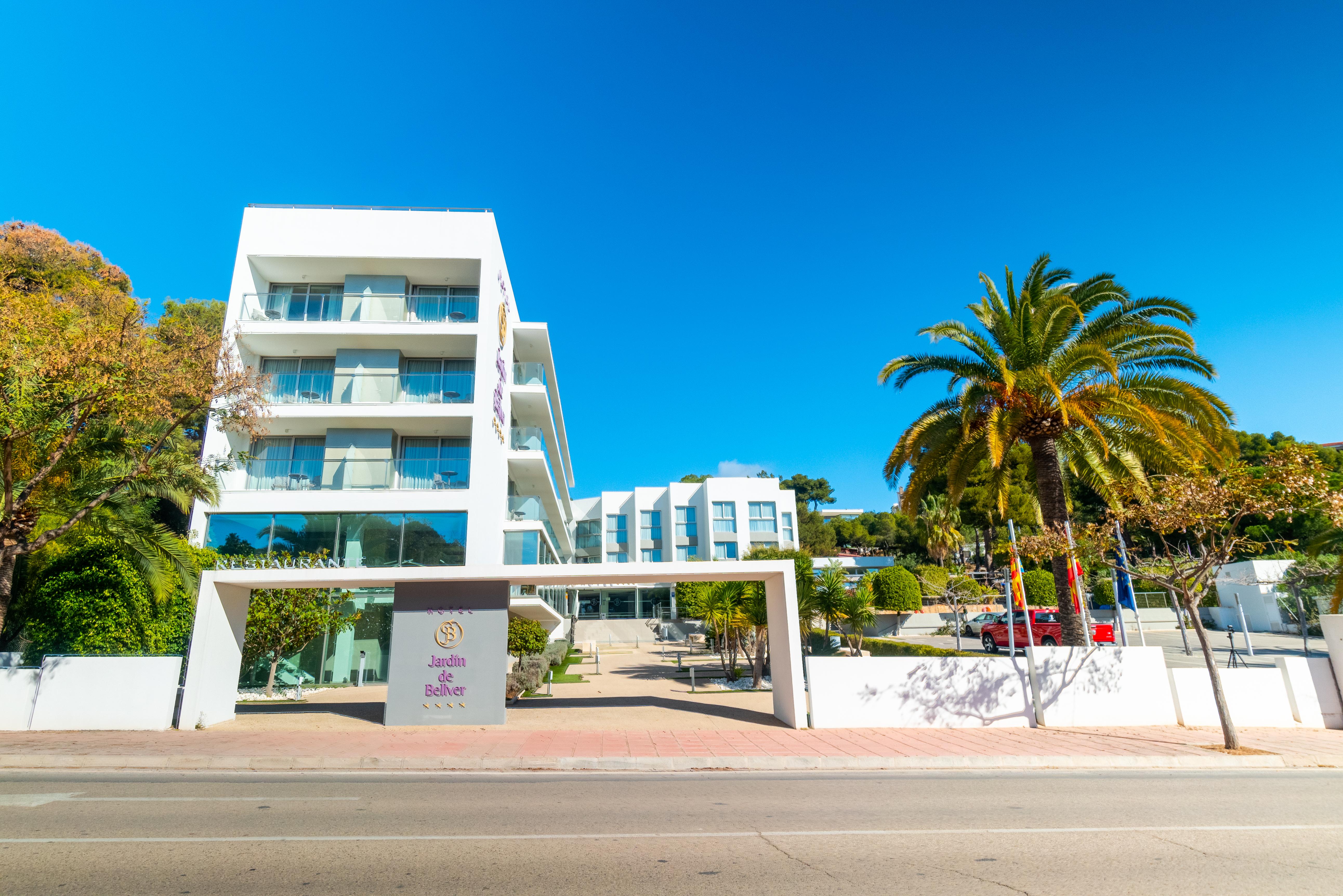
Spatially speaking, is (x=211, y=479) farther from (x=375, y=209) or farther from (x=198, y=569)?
(x=375, y=209)

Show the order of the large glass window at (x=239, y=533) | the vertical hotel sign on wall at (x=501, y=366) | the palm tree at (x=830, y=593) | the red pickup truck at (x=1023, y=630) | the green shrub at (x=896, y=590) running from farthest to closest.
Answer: the green shrub at (x=896, y=590) < the red pickup truck at (x=1023, y=630) < the vertical hotel sign on wall at (x=501, y=366) < the large glass window at (x=239, y=533) < the palm tree at (x=830, y=593)

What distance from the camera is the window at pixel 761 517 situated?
5831cm

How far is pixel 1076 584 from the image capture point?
49.5ft

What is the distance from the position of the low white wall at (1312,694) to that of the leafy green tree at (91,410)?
22.3 meters

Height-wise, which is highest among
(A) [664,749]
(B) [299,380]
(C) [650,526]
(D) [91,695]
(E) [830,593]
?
(B) [299,380]

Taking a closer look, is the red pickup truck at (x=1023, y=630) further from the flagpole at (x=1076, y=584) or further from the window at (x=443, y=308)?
the window at (x=443, y=308)

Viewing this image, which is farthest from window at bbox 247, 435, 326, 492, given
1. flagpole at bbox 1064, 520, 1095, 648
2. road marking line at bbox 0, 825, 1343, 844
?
flagpole at bbox 1064, 520, 1095, 648

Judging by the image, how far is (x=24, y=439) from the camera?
1427 cm

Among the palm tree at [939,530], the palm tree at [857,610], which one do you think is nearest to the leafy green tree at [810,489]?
the palm tree at [939,530]

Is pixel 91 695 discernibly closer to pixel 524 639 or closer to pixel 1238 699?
pixel 524 639

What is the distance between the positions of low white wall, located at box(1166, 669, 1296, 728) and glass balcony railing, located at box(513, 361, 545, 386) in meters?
23.3

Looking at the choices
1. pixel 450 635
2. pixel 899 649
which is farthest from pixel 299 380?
pixel 899 649

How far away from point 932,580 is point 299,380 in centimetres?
3504

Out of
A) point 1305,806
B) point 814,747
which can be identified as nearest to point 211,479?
point 814,747
